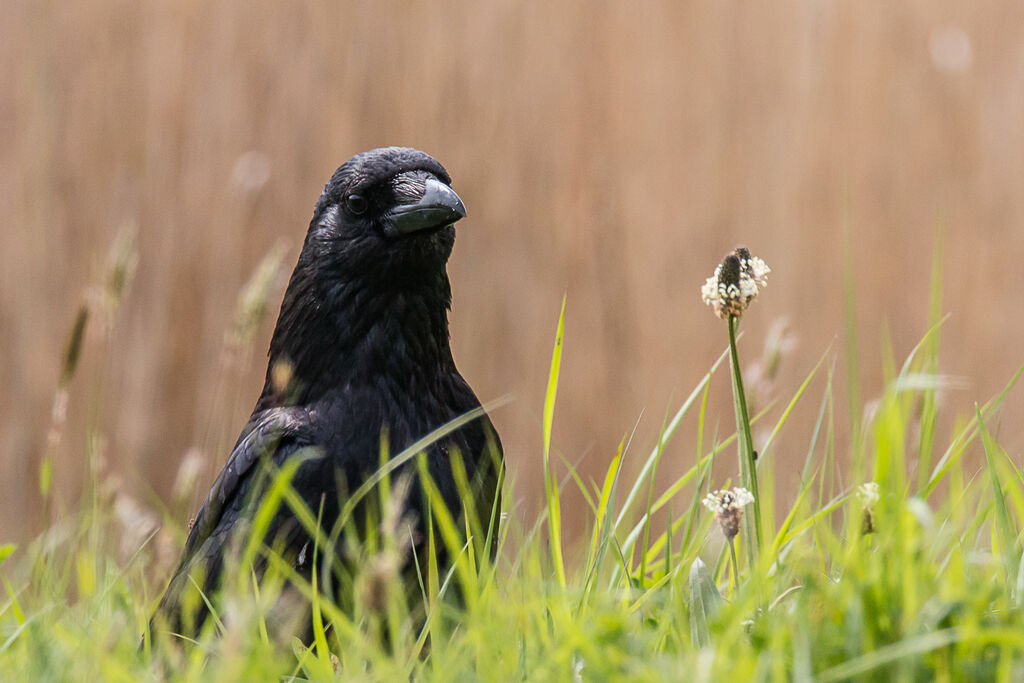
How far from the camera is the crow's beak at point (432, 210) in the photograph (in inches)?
89.8

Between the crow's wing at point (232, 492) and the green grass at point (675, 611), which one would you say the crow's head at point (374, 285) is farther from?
the green grass at point (675, 611)

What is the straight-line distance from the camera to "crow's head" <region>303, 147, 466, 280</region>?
7.72 feet

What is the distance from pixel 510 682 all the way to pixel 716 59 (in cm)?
344

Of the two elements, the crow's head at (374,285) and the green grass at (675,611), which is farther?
the crow's head at (374,285)

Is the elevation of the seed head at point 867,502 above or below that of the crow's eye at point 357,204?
below

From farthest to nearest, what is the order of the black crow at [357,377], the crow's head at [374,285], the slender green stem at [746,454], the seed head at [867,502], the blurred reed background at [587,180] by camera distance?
the blurred reed background at [587,180] < the crow's head at [374,285] < the black crow at [357,377] < the slender green stem at [746,454] < the seed head at [867,502]

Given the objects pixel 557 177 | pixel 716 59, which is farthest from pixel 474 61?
pixel 716 59

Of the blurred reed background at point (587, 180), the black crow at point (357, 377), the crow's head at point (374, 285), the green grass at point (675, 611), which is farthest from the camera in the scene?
the blurred reed background at point (587, 180)

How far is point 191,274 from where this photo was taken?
14.0 ft

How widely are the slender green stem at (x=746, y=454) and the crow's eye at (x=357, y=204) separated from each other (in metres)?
1.05

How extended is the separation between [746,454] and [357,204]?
1.14m

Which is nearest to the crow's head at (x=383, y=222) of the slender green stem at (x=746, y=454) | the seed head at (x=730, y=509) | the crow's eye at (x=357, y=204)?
the crow's eye at (x=357, y=204)

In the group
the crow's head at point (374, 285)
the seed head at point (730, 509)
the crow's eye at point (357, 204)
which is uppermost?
the crow's eye at point (357, 204)

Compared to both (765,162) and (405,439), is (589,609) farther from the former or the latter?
(765,162)
